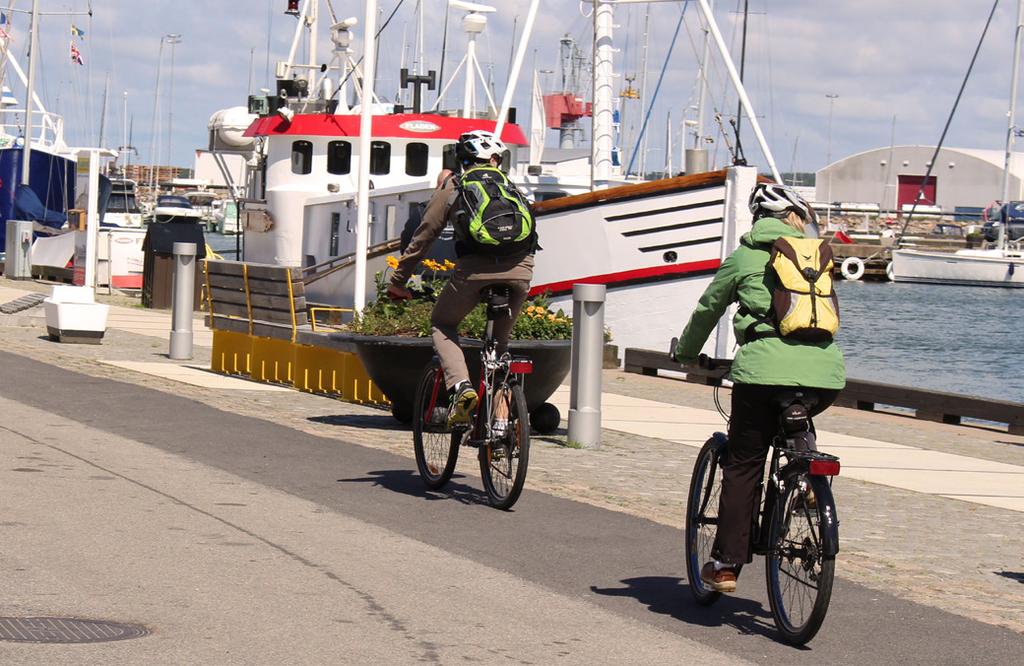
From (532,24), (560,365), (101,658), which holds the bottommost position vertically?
(101,658)

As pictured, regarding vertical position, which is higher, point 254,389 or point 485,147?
point 485,147

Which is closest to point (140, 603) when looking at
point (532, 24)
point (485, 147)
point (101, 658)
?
point (101, 658)

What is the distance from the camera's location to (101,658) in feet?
17.1

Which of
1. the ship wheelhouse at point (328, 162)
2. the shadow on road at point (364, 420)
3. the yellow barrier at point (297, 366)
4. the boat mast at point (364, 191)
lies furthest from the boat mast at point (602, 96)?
the shadow on road at point (364, 420)

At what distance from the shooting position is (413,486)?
947cm

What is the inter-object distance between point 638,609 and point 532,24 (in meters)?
16.5

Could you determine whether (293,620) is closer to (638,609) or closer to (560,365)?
(638,609)

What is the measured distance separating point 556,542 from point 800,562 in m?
2.09

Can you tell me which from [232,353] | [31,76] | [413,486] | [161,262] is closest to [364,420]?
[413,486]

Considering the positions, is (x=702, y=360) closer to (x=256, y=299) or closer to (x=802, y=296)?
(x=802, y=296)

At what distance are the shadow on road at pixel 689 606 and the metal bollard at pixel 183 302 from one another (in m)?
11.2

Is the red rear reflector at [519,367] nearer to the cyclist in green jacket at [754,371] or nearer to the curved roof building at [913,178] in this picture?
the cyclist in green jacket at [754,371]

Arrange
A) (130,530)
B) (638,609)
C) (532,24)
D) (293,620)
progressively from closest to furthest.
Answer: (293,620) < (638,609) < (130,530) < (532,24)

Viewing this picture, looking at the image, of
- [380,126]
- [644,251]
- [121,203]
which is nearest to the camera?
[644,251]
